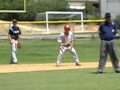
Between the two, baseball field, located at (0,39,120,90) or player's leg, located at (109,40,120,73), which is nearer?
baseball field, located at (0,39,120,90)

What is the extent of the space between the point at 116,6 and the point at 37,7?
53.2ft

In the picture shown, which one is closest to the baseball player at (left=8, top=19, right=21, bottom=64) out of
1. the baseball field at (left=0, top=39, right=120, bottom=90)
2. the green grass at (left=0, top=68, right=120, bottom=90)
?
the baseball field at (left=0, top=39, right=120, bottom=90)

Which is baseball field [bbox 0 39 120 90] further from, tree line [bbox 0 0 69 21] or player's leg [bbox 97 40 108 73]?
tree line [bbox 0 0 69 21]

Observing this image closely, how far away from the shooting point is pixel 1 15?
51.0 m

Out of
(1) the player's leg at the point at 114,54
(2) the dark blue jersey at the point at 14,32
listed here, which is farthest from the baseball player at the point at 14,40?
(1) the player's leg at the point at 114,54

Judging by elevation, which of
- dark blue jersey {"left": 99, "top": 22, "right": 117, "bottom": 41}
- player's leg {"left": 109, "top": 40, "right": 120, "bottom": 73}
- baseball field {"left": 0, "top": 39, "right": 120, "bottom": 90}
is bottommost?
baseball field {"left": 0, "top": 39, "right": 120, "bottom": 90}

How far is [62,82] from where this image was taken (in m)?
14.8

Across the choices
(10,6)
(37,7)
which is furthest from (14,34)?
(37,7)

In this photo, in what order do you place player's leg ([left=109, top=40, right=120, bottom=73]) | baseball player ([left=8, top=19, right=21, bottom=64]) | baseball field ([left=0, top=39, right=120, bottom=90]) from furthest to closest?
baseball player ([left=8, top=19, right=21, bottom=64]), player's leg ([left=109, top=40, right=120, bottom=73]), baseball field ([left=0, top=39, right=120, bottom=90])

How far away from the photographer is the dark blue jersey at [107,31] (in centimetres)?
1719

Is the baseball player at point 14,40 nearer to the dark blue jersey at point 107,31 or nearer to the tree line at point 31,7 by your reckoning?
the dark blue jersey at point 107,31

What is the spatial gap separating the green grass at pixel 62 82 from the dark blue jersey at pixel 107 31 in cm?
120

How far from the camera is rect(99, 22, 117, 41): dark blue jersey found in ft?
56.4

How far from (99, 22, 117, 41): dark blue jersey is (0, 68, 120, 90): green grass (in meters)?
1.20
